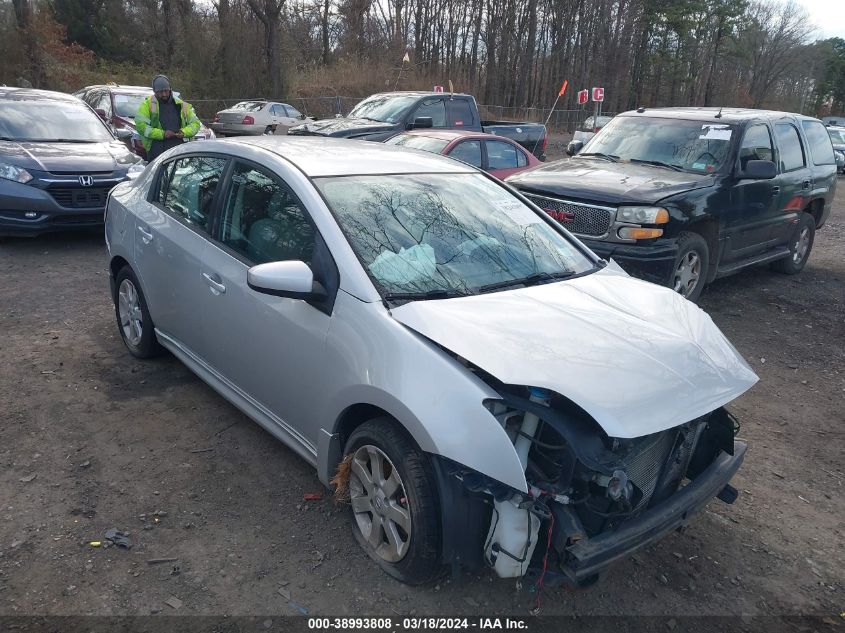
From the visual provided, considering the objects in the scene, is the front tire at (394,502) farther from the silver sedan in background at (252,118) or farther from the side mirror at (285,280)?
the silver sedan in background at (252,118)

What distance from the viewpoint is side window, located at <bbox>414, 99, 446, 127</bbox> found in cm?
1178

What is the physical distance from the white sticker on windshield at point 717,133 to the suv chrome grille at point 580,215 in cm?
190

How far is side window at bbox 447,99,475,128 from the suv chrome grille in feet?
19.7

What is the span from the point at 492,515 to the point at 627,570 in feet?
3.09

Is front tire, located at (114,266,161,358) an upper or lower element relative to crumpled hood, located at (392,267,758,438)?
lower

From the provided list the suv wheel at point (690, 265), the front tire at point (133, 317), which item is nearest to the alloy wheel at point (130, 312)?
the front tire at point (133, 317)

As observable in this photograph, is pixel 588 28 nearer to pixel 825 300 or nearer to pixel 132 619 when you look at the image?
pixel 825 300

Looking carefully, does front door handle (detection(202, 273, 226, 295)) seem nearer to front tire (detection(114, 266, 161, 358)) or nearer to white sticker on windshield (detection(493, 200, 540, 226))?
front tire (detection(114, 266, 161, 358))

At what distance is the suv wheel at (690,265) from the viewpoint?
641cm

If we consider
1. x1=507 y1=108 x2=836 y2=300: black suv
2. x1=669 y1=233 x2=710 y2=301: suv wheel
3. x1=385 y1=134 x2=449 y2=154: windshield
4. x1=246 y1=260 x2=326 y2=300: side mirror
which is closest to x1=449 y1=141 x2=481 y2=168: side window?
x1=385 y1=134 x2=449 y2=154: windshield

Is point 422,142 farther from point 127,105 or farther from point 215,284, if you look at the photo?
point 127,105

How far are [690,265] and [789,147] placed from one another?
268cm

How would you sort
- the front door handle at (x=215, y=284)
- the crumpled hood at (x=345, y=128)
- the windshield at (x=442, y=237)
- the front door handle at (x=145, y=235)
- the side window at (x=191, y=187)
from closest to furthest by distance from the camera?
1. the windshield at (x=442, y=237)
2. the front door handle at (x=215, y=284)
3. the side window at (x=191, y=187)
4. the front door handle at (x=145, y=235)
5. the crumpled hood at (x=345, y=128)

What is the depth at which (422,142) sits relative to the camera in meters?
9.46
